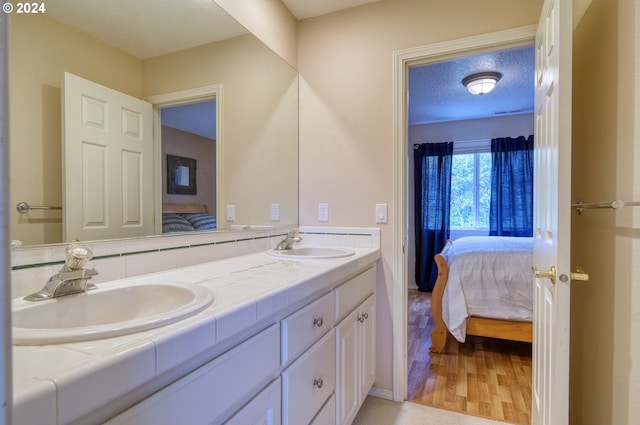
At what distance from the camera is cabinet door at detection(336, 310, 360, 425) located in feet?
4.70

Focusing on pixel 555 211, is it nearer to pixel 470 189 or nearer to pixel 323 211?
pixel 323 211

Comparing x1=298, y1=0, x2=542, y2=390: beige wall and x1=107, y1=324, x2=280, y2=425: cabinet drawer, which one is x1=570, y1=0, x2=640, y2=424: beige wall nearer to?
x1=298, y1=0, x2=542, y2=390: beige wall

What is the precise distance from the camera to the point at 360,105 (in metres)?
2.09

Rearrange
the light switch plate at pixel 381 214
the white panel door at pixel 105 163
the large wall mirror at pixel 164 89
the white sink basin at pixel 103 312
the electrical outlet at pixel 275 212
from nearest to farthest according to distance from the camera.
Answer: the white sink basin at pixel 103 312, the large wall mirror at pixel 164 89, the white panel door at pixel 105 163, the light switch plate at pixel 381 214, the electrical outlet at pixel 275 212

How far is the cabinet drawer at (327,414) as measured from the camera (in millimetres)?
1240

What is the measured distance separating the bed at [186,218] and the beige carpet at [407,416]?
1341 mm

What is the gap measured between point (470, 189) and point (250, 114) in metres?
3.79

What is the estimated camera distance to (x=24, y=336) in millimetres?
581

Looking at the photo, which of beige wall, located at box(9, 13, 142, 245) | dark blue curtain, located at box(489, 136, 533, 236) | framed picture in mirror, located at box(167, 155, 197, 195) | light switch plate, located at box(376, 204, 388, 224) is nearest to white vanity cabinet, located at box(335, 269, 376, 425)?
light switch plate, located at box(376, 204, 388, 224)

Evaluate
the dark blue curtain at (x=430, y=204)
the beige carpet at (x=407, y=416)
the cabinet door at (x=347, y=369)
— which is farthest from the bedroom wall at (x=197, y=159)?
the dark blue curtain at (x=430, y=204)

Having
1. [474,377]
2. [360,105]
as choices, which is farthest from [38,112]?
[474,377]

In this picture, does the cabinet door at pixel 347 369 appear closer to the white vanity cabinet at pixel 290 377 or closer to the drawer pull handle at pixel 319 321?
the white vanity cabinet at pixel 290 377

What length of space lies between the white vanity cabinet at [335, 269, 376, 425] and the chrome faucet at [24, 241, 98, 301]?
904 millimetres

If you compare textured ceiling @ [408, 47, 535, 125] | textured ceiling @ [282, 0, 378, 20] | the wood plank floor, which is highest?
textured ceiling @ [282, 0, 378, 20]
